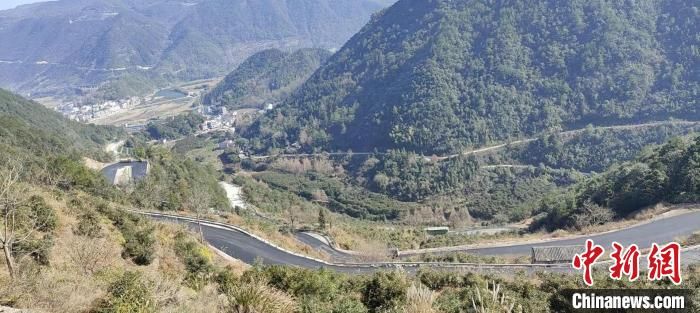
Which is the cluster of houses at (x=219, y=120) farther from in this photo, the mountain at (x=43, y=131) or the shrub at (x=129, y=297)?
the shrub at (x=129, y=297)

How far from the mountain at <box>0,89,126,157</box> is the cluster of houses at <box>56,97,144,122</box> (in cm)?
6335

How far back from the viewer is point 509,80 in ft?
345

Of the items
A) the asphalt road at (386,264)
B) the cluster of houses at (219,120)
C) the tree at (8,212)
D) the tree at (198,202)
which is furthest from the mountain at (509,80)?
the tree at (8,212)

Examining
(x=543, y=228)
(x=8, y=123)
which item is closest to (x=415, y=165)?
(x=543, y=228)

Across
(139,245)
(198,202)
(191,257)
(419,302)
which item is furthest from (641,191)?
(419,302)

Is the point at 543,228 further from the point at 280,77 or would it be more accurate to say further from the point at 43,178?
the point at 280,77

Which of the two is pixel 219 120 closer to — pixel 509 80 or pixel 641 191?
pixel 509 80

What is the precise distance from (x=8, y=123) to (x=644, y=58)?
353ft

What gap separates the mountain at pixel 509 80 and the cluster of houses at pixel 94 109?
7430 cm

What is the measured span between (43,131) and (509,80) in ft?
285

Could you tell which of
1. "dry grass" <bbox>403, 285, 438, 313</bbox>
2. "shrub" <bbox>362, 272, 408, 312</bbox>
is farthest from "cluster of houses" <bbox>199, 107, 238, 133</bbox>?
"dry grass" <bbox>403, 285, 438, 313</bbox>

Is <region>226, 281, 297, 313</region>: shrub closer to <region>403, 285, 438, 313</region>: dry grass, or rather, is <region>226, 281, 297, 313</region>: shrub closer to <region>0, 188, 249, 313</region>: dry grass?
<region>0, 188, 249, 313</region>: dry grass

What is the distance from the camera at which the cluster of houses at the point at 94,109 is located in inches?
6540

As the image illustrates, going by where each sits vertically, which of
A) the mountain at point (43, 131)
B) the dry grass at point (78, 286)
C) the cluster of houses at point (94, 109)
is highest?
the cluster of houses at point (94, 109)
